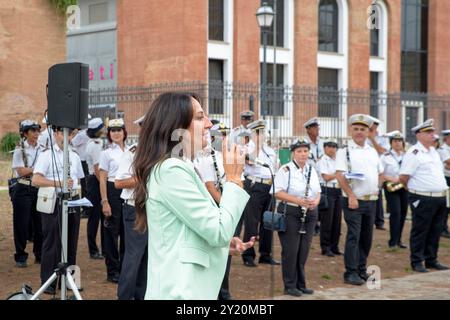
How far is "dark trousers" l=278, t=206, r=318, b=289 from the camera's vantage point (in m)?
8.59

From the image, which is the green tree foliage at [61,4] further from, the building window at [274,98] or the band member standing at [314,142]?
the band member standing at [314,142]

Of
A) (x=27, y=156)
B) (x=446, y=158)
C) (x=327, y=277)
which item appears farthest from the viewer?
(x=446, y=158)

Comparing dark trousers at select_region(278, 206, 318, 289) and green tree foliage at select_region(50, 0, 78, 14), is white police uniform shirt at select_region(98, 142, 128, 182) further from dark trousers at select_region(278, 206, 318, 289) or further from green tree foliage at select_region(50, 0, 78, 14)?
green tree foliage at select_region(50, 0, 78, 14)

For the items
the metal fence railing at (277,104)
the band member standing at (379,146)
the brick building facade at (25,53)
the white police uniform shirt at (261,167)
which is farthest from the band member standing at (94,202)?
the brick building facade at (25,53)

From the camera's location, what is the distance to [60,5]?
23.8 m

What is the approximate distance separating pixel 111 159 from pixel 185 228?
606cm

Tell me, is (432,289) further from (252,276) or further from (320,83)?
(320,83)

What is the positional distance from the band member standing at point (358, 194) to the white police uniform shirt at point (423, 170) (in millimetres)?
1132

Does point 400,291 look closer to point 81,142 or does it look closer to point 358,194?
point 358,194

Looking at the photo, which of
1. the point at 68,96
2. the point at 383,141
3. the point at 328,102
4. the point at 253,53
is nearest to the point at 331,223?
the point at 383,141

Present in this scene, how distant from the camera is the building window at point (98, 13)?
36.9 m

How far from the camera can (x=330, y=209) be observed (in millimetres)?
11898
